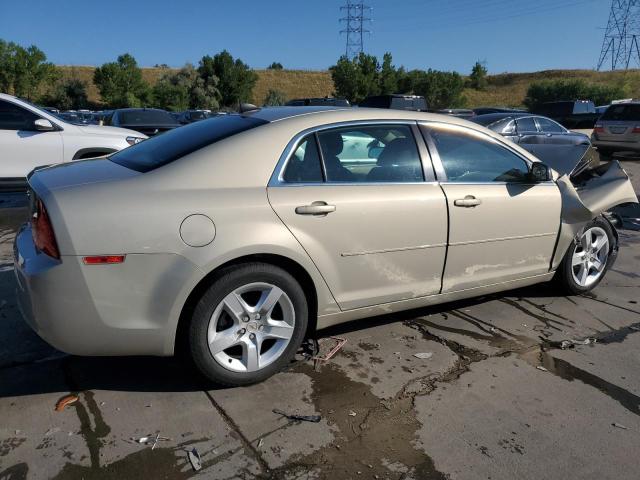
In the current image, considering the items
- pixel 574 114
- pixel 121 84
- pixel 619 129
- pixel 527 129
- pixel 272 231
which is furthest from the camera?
pixel 121 84

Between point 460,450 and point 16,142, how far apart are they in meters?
7.24

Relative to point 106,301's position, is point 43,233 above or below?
above

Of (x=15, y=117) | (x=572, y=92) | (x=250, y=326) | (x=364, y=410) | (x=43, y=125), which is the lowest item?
(x=364, y=410)

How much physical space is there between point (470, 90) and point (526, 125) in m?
58.0

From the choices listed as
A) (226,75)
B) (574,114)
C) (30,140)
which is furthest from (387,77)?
(30,140)

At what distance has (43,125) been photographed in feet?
24.4

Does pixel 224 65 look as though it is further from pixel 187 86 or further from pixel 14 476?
pixel 14 476

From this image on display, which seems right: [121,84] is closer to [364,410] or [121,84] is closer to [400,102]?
[400,102]

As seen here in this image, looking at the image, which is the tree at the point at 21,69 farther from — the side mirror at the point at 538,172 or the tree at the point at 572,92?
the side mirror at the point at 538,172

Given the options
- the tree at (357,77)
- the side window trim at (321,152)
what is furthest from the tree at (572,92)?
the side window trim at (321,152)

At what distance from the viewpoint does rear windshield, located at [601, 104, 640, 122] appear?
571 inches

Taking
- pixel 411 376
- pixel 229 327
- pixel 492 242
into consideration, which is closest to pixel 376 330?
pixel 411 376

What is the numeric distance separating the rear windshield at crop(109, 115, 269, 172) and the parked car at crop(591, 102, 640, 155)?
1408 centimetres

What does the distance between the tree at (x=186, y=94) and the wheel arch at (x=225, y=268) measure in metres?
51.2
